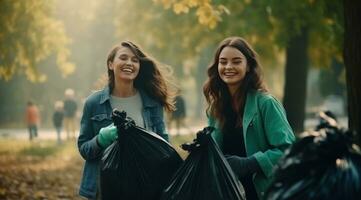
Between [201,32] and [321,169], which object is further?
[201,32]

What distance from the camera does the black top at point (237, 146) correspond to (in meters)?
4.12

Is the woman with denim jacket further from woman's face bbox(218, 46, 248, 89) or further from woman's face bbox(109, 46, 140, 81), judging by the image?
woman's face bbox(218, 46, 248, 89)

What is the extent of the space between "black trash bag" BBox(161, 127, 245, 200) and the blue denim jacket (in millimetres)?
782

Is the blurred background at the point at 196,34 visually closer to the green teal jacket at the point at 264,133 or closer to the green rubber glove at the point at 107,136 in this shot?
the green teal jacket at the point at 264,133

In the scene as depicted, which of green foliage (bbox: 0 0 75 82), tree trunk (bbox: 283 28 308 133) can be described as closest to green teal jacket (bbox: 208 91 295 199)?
green foliage (bbox: 0 0 75 82)

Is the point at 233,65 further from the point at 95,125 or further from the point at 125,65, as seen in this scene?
the point at 95,125

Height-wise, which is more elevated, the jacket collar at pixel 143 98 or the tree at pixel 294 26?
the tree at pixel 294 26

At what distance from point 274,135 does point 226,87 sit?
0.65m

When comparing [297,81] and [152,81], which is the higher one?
[152,81]

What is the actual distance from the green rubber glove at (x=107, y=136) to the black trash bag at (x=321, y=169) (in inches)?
58.9

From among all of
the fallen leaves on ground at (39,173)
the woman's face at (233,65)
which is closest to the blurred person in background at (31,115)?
the fallen leaves on ground at (39,173)

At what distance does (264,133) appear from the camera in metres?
4.02

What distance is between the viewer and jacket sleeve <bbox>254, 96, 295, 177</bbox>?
12.7 feet

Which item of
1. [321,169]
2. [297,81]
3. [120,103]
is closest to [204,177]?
[321,169]
